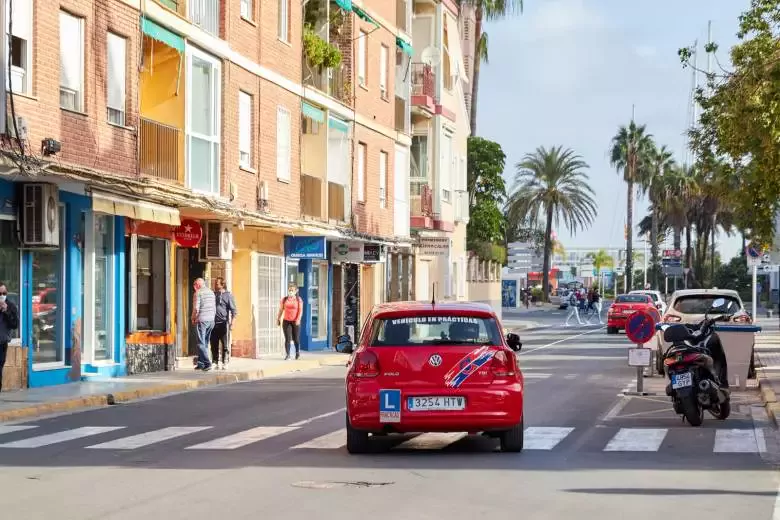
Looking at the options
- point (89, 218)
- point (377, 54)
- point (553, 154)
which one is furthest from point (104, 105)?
point (553, 154)

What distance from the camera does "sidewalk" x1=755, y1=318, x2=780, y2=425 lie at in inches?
792

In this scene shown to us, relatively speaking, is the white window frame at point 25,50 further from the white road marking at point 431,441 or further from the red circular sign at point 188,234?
the white road marking at point 431,441

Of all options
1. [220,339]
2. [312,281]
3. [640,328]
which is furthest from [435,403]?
[312,281]

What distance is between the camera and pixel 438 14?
5516cm

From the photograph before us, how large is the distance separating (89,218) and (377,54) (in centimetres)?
2090

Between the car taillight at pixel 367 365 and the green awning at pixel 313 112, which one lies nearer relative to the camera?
the car taillight at pixel 367 365

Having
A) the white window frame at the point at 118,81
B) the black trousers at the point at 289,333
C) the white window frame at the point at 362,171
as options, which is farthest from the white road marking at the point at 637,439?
the white window frame at the point at 362,171

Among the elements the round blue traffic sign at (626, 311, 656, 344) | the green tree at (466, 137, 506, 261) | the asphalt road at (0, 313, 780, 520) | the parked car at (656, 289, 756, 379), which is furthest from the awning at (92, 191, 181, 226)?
the green tree at (466, 137, 506, 261)

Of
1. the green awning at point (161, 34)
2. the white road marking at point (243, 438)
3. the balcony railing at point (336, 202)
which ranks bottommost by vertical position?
the white road marking at point (243, 438)

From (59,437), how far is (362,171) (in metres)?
29.5

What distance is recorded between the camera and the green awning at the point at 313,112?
130 ft

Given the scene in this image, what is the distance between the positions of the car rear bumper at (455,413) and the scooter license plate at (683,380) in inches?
145

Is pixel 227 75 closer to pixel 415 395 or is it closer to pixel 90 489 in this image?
pixel 415 395

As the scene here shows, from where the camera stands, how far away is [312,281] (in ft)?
139
